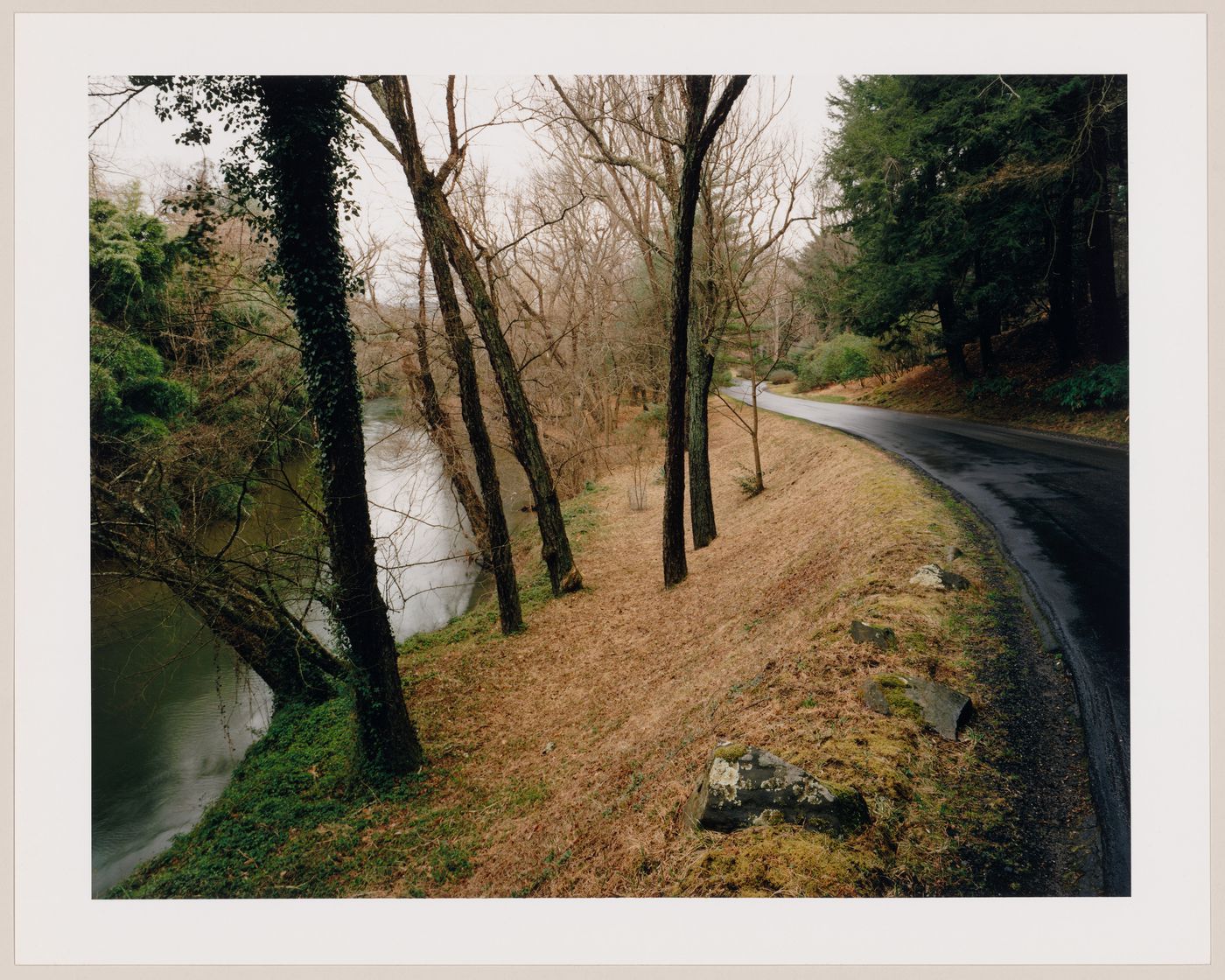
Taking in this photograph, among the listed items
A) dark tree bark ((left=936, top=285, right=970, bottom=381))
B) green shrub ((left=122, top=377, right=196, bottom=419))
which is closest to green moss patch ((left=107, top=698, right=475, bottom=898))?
green shrub ((left=122, top=377, right=196, bottom=419))

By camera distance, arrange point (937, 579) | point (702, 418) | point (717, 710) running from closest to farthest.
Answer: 1. point (717, 710)
2. point (937, 579)
3. point (702, 418)

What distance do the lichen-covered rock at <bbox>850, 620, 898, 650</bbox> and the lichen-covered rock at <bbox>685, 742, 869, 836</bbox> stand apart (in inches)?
53.8

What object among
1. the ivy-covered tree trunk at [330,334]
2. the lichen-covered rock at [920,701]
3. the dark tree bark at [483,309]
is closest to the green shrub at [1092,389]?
the lichen-covered rock at [920,701]

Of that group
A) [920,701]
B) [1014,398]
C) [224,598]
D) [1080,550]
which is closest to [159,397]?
[224,598]

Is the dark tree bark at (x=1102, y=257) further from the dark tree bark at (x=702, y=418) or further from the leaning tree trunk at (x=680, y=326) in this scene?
the dark tree bark at (x=702, y=418)

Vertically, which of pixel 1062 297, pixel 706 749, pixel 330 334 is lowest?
pixel 706 749

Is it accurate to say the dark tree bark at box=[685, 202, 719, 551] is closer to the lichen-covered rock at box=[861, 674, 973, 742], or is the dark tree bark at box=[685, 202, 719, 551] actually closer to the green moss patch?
the green moss patch

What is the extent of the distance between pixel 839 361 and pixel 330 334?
27874 mm

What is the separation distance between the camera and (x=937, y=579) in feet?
14.7

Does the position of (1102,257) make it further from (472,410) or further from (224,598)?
(224,598)

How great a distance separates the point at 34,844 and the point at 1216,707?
25.8 ft

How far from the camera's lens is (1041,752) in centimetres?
282

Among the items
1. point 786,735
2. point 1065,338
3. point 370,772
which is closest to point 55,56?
point 370,772

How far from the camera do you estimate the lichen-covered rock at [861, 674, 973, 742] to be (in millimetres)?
3039
